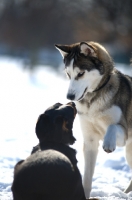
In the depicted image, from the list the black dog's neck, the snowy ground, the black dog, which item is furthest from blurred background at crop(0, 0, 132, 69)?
the black dog

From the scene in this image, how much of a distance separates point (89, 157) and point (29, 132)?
3735 millimetres

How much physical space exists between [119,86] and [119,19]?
18326mm

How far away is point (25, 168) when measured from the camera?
4.33 metres

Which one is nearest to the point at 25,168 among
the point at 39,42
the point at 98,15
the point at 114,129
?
the point at 114,129

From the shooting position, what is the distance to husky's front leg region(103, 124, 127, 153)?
199 inches

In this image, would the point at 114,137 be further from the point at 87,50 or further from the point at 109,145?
the point at 87,50

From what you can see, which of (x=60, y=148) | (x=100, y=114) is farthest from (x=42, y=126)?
(x=100, y=114)

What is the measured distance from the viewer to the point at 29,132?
9539 mm

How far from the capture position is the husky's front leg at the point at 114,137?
506 cm

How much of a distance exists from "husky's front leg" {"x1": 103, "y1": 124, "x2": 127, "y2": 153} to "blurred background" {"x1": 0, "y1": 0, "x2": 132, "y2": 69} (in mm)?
19579

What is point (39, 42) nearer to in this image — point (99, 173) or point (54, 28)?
point (54, 28)

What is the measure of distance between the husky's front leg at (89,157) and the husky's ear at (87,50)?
3.49 feet

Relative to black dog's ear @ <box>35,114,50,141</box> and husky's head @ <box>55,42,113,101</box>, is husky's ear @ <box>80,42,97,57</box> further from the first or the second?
black dog's ear @ <box>35,114,50,141</box>

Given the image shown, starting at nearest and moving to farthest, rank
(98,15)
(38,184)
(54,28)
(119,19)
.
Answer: (38,184), (119,19), (98,15), (54,28)
